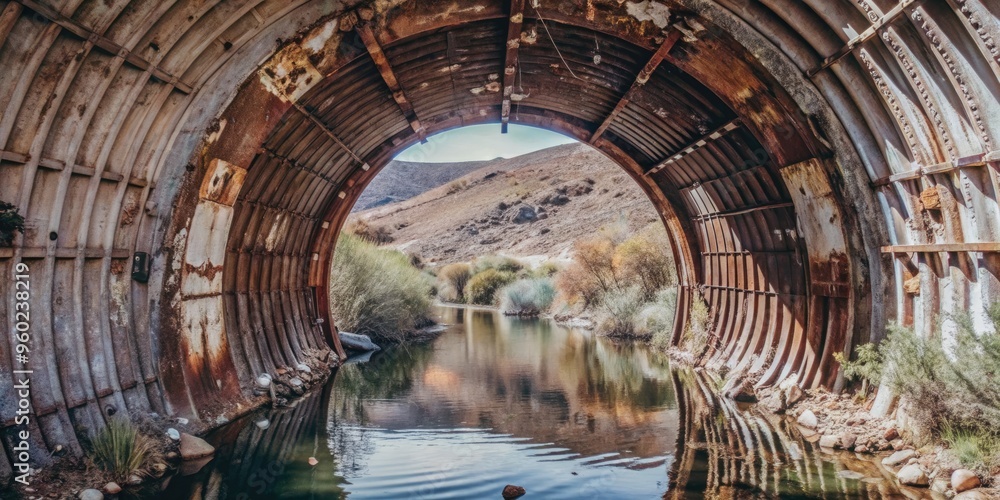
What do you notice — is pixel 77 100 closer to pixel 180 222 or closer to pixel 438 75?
pixel 180 222

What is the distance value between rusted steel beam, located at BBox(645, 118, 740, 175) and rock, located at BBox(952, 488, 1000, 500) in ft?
16.6

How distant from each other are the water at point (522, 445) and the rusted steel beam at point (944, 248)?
205 centimetres

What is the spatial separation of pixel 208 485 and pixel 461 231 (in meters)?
60.8

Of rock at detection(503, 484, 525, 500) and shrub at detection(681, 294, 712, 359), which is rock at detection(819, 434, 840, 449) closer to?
rock at detection(503, 484, 525, 500)

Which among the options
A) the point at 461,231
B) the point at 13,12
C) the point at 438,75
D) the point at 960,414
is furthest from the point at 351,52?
the point at 461,231

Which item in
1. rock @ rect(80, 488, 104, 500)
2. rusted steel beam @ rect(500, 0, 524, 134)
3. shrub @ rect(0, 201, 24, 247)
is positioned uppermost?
rusted steel beam @ rect(500, 0, 524, 134)

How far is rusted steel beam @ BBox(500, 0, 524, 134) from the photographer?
7.14 meters

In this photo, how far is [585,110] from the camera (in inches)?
428

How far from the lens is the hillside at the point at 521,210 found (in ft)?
177

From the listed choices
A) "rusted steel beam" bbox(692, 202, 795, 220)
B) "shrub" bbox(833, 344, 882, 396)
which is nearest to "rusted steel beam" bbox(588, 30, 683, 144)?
"rusted steel beam" bbox(692, 202, 795, 220)

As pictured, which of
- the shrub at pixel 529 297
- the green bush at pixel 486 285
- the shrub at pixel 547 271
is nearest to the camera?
the shrub at pixel 529 297

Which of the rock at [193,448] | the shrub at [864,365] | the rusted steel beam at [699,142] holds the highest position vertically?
the rusted steel beam at [699,142]

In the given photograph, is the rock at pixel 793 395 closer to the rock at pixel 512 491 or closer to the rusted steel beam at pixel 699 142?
the rusted steel beam at pixel 699 142

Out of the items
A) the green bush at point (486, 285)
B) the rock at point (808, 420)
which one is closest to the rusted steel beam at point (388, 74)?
the rock at point (808, 420)
